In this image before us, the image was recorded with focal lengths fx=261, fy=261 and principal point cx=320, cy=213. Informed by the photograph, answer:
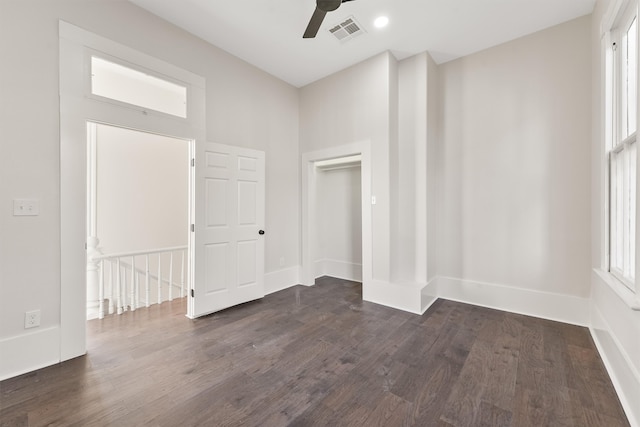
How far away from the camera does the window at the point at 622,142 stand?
1930mm

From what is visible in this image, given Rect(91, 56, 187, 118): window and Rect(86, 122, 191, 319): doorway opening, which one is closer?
Rect(91, 56, 187, 118): window

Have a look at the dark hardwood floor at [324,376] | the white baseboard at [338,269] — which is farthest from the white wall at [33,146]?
the white baseboard at [338,269]

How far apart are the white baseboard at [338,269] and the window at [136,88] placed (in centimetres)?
318

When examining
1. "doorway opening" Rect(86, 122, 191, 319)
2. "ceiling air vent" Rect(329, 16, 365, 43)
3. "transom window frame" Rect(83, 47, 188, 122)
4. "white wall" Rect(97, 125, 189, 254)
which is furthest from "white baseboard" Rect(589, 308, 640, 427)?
"white wall" Rect(97, 125, 189, 254)

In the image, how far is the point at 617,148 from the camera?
2129 mm

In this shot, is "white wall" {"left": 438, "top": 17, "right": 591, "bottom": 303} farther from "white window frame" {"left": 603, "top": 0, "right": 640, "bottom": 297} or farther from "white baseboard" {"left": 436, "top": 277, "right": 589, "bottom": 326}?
"white window frame" {"left": 603, "top": 0, "right": 640, "bottom": 297}

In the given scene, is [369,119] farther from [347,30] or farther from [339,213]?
[339,213]

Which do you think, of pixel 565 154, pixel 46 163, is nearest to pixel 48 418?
pixel 46 163

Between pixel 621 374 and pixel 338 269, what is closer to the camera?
pixel 621 374

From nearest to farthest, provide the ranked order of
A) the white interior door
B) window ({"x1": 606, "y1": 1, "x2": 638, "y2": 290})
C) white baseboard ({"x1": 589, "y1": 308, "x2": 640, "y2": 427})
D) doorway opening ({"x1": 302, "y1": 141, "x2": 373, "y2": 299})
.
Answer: white baseboard ({"x1": 589, "y1": 308, "x2": 640, "y2": 427}) < window ({"x1": 606, "y1": 1, "x2": 638, "y2": 290}) < the white interior door < doorway opening ({"x1": 302, "y1": 141, "x2": 373, "y2": 299})

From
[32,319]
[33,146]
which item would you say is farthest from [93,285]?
[33,146]

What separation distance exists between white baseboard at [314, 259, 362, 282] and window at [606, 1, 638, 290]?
307 centimetres

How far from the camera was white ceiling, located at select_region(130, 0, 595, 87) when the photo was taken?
2.63 metres

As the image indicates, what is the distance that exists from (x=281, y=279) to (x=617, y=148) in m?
3.97
